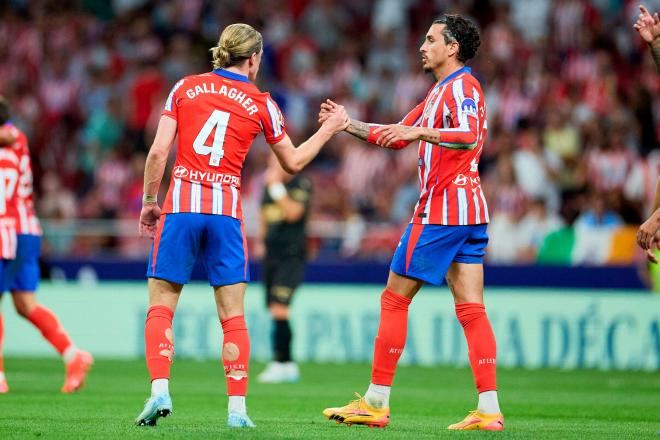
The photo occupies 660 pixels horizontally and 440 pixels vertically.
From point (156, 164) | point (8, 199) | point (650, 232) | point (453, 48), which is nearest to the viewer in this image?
point (156, 164)

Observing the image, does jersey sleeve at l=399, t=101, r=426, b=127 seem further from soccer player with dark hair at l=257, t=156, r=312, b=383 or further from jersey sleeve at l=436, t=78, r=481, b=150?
soccer player with dark hair at l=257, t=156, r=312, b=383

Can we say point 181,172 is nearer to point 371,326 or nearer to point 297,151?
point 297,151

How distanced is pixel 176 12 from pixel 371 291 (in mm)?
9469

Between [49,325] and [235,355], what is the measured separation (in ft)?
13.0

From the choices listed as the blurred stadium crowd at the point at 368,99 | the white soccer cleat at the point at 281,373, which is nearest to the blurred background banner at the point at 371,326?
the blurred stadium crowd at the point at 368,99

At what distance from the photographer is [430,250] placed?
25.8 feet

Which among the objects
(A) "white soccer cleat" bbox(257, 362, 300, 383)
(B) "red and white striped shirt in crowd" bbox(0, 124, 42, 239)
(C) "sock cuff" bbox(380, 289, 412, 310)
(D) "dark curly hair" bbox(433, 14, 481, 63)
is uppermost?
(D) "dark curly hair" bbox(433, 14, 481, 63)

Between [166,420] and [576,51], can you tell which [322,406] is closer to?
[166,420]

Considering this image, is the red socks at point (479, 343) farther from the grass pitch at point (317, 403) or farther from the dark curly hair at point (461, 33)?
the dark curly hair at point (461, 33)

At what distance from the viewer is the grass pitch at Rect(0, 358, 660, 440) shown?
750 cm

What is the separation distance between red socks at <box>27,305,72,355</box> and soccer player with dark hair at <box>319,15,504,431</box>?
3.77 m

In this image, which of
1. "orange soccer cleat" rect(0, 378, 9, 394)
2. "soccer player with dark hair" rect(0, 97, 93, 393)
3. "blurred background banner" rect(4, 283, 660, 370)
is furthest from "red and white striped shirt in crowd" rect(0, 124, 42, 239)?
"blurred background banner" rect(4, 283, 660, 370)

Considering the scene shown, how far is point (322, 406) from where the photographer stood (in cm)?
993

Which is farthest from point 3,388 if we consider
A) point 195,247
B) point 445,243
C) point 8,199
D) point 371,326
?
point 371,326
